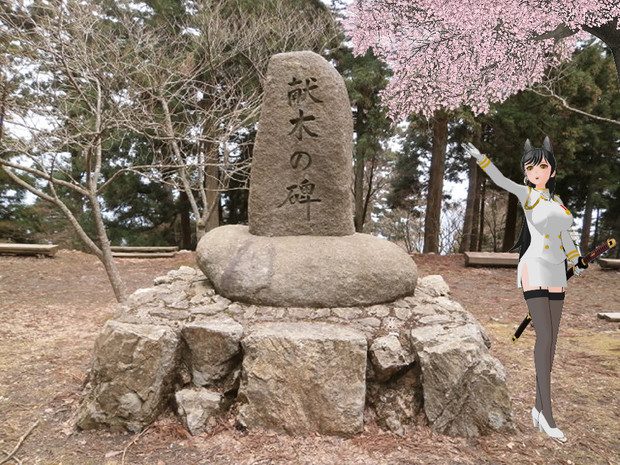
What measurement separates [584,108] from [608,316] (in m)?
6.32

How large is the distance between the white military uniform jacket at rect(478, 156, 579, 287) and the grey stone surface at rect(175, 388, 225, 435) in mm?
2420

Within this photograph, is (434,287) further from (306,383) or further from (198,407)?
(198,407)

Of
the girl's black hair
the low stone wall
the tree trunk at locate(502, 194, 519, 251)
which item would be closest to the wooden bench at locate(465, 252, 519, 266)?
the tree trunk at locate(502, 194, 519, 251)

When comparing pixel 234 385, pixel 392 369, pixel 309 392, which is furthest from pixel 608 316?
pixel 234 385

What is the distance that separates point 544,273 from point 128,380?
117 inches

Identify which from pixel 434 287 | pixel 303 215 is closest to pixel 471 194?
pixel 434 287

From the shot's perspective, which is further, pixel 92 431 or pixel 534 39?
pixel 534 39

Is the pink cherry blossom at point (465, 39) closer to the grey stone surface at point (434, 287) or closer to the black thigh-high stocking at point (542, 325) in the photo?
the grey stone surface at point (434, 287)

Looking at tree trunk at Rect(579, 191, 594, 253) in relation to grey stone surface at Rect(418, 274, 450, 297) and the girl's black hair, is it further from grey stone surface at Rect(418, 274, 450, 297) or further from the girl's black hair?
the girl's black hair

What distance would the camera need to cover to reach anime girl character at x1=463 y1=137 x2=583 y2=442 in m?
1.93

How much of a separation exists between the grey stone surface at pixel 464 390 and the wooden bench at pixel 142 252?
9.11 m

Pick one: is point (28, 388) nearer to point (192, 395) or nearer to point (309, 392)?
point (192, 395)

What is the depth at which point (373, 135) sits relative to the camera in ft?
36.9

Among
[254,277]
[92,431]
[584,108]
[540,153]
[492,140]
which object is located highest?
[584,108]
